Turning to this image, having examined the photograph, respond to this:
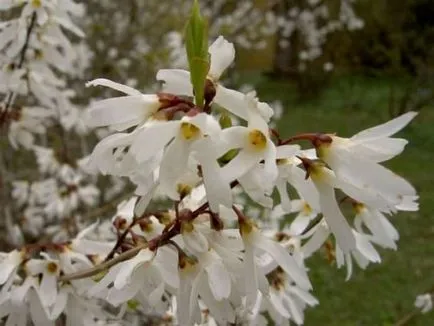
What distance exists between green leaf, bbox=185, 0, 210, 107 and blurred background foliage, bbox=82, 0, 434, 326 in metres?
0.65

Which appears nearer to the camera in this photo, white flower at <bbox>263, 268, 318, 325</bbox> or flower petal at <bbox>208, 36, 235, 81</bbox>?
flower petal at <bbox>208, 36, 235, 81</bbox>

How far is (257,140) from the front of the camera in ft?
3.25

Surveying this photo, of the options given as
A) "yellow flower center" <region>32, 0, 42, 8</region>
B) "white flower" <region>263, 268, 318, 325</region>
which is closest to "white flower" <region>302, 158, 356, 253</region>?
"white flower" <region>263, 268, 318, 325</region>

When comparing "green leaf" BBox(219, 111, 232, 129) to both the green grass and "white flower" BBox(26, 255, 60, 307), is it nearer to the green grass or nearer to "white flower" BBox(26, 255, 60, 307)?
"white flower" BBox(26, 255, 60, 307)

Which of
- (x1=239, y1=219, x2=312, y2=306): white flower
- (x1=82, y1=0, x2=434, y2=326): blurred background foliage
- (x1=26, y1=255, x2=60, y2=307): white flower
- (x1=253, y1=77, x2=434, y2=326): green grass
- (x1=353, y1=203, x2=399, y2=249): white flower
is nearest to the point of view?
(x1=239, y1=219, x2=312, y2=306): white flower

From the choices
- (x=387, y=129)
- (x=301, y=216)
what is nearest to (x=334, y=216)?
(x=387, y=129)

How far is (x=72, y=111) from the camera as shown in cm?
348

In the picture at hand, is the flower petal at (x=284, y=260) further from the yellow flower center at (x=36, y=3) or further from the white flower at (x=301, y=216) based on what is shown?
the yellow flower center at (x=36, y=3)

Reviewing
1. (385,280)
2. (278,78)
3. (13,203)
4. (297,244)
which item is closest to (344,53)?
(278,78)

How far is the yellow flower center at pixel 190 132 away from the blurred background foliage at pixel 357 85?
67 centimetres

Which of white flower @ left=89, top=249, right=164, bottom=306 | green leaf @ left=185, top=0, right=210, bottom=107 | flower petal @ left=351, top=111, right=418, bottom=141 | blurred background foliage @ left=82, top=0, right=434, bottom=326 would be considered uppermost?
green leaf @ left=185, top=0, right=210, bottom=107

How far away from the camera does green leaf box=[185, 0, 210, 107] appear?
3.35 ft

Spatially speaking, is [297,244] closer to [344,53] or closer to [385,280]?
[385,280]

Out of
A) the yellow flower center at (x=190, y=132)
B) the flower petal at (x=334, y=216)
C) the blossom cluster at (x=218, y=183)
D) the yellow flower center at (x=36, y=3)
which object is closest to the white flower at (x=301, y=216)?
the blossom cluster at (x=218, y=183)
